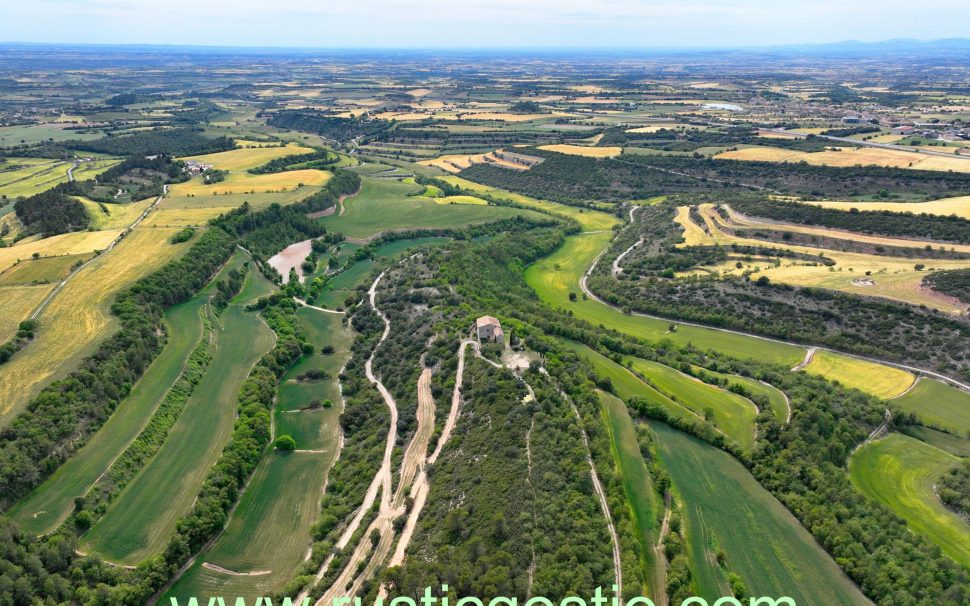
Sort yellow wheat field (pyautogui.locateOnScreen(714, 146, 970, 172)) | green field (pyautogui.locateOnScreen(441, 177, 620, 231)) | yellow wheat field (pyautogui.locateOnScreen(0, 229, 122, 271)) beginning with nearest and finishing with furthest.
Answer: yellow wheat field (pyautogui.locateOnScreen(0, 229, 122, 271)) → yellow wheat field (pyautogui.locateOnScreen(714, 146, 970, 172)) → green field (pyautogui.locateOnScreen(441, 177, 620, 231))

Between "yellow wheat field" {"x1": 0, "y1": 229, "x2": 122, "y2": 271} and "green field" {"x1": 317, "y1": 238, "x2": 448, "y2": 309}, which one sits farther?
"green field" {"x1": 317, "y1": 238, "x2": 448, "y2": 309}

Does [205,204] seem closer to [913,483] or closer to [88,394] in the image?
[88,394]

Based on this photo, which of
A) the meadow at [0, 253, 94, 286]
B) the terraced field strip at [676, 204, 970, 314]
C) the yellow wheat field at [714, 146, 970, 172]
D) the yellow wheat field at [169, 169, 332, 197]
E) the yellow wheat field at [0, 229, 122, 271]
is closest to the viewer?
Result: the terraced field strip at [676, 204, 970, 314]

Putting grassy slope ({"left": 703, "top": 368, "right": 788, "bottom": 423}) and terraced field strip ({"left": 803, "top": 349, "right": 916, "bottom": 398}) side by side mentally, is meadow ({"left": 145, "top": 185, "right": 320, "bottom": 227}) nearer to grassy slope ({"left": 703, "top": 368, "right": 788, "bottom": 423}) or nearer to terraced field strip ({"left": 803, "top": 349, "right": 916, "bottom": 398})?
grassy slope ({"left": 703, "top": 368, "right": 788, "bottom": 423})

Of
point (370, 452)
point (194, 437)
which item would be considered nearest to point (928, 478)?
point (370, 452)

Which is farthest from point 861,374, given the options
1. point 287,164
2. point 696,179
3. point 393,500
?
point 287,164

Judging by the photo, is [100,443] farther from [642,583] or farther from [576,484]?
[642,583]

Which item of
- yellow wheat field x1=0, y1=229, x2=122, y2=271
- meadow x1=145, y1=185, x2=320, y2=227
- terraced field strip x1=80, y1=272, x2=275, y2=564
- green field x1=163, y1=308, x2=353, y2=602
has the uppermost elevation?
meadow x1=145, y1=185, x2=320, y2=227

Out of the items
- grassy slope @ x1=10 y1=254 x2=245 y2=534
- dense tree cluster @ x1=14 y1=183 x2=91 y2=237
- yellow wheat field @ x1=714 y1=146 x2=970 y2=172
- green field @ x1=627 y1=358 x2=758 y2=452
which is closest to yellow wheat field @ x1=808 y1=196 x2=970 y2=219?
yellow wheat field @ x1=714 y1=146 x2=970 y2=172
